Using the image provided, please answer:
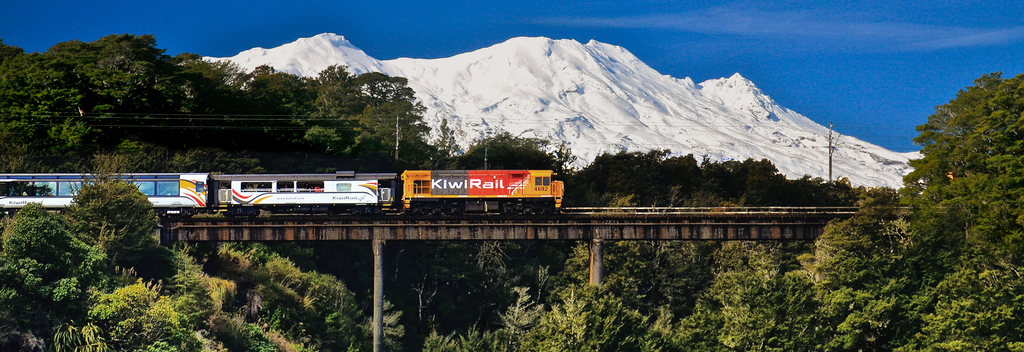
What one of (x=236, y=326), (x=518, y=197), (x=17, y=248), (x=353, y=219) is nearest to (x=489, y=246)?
(x=518, y=197)

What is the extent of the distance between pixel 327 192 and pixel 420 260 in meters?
13.9

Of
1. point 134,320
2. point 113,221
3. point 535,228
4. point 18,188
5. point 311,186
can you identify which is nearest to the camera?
point 134,320

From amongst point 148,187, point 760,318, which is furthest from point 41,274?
point 760,318

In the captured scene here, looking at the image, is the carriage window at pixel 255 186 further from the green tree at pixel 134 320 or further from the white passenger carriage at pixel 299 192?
the green tree at pixel 134 320

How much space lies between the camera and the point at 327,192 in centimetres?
5644

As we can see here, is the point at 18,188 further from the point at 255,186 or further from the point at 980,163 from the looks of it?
the point at 980,163

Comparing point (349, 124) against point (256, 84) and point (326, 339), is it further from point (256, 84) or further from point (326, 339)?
point (326, 339)

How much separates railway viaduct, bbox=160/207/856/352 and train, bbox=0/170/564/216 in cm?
374

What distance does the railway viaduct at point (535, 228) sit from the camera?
169 ft

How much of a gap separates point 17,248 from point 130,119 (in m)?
32.8

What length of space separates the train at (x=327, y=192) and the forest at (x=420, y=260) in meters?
3.30

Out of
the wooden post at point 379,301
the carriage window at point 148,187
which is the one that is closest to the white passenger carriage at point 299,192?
the carriage window at point 148,187

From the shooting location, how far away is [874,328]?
47062 mm

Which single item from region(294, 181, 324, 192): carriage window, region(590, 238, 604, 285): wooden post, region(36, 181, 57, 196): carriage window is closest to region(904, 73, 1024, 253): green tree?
region(590, 238, 604, 285): wooden post
